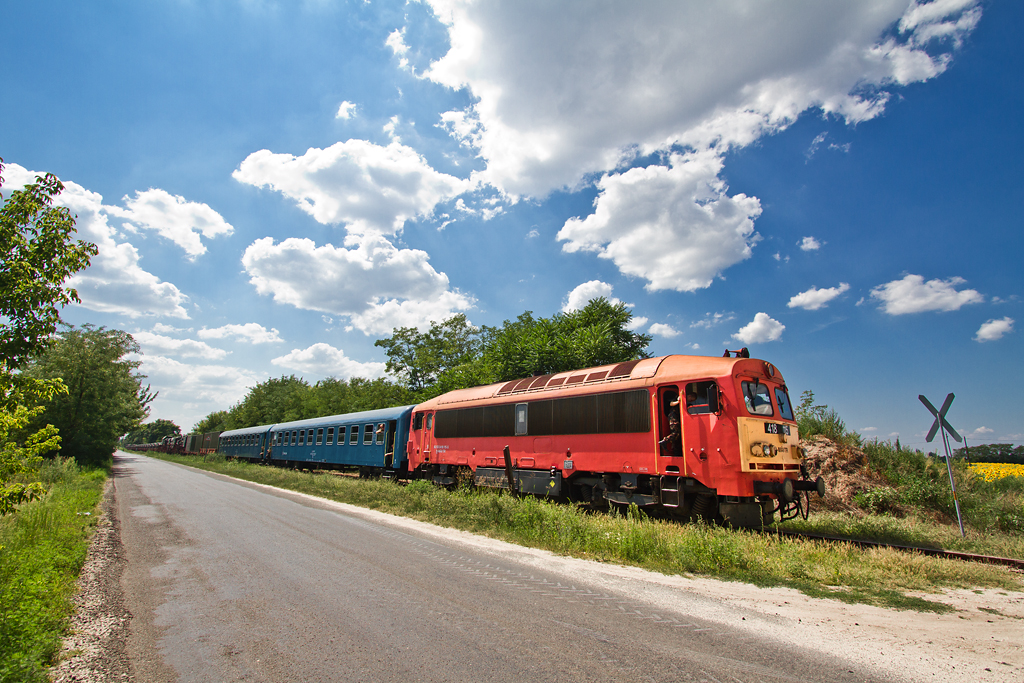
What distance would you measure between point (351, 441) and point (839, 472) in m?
21.0

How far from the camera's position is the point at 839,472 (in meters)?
15.3

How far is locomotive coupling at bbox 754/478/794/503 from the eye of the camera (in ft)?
31.0

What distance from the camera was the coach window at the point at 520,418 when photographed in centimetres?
1430

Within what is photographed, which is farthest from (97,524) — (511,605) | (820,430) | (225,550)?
(820,430)

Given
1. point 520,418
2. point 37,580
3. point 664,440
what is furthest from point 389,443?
point 37,580

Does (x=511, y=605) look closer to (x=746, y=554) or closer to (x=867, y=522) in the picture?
(x=746, y=554)

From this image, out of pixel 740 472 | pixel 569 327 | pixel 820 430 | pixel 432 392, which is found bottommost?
pixel 740 472

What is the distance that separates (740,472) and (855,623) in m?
4.20

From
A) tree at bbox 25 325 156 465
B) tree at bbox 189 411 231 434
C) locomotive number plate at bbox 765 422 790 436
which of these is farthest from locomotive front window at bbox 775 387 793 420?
tree at bbox 189 411 231 434

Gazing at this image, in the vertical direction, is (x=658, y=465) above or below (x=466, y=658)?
above

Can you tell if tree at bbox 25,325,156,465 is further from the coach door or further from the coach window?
the coach window

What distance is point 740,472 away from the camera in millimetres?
9422

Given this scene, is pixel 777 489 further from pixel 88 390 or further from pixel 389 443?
pixel 88 390

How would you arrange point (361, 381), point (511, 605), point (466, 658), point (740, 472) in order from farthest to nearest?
point (361, 381) → point (740, 472) → point (511, 605) → point (466, 658)
